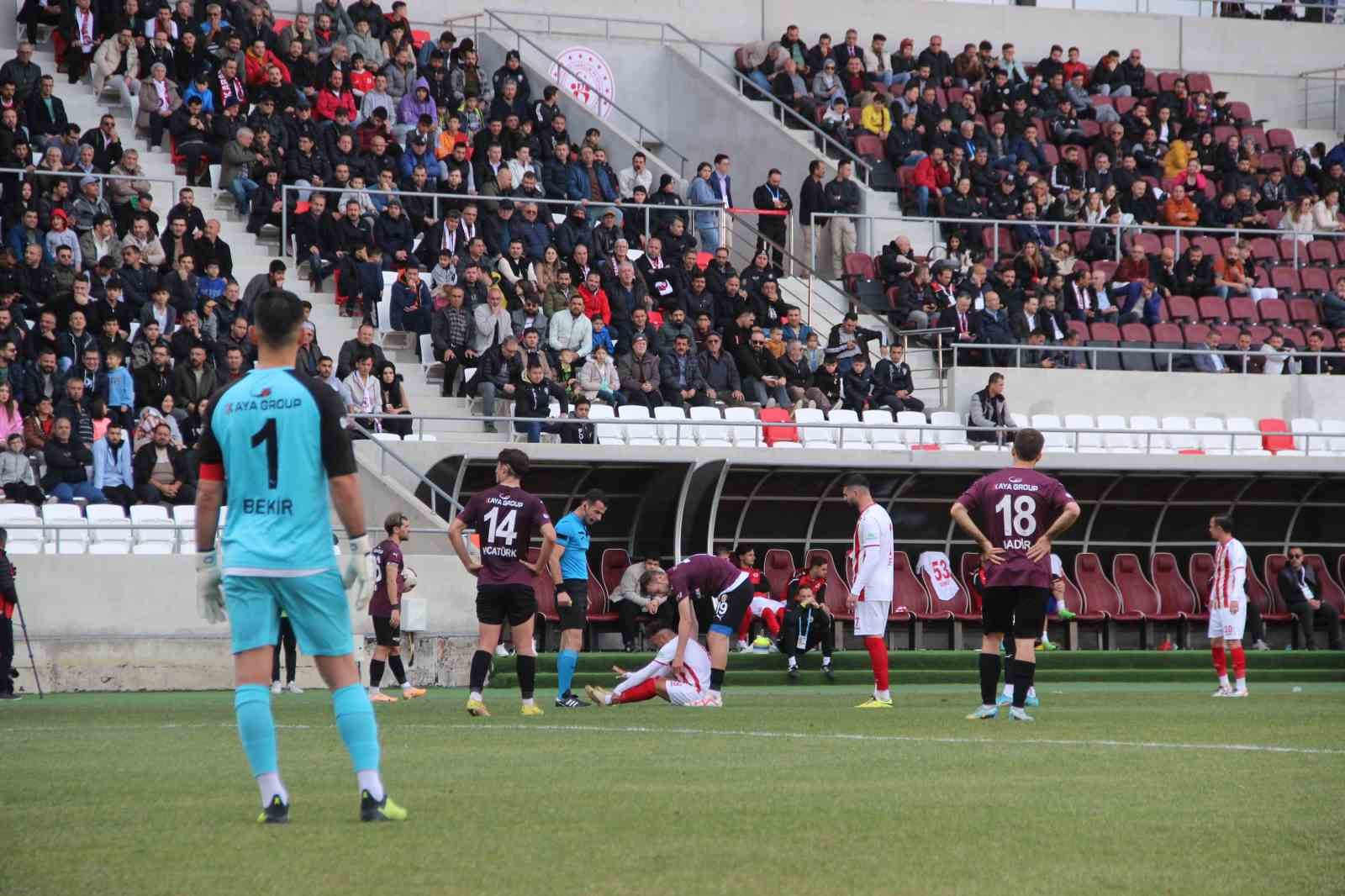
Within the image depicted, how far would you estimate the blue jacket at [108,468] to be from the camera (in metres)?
22.9

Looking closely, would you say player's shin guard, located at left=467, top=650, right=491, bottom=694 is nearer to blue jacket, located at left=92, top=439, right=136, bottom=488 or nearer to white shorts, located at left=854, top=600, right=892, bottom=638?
white shorts, located at left=854, top=600, right=892, bottom=638

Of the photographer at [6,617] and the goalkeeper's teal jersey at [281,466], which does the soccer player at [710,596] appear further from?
the goalkeeper's teal jersey at [281,466]

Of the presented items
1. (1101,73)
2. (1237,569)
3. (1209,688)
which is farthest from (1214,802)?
(1101,73)

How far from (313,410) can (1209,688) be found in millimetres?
17020

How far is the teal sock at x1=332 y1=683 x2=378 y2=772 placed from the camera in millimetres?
7348

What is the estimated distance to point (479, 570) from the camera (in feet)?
49.4

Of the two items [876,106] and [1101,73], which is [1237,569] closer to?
[876,106]

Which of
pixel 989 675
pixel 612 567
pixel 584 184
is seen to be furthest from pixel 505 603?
pixel 584 184

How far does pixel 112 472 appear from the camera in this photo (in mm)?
22953

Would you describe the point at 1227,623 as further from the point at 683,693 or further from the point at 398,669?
the point at 398,669

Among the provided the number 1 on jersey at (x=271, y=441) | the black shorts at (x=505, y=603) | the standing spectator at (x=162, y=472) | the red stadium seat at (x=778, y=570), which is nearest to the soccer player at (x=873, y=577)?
the black shorts at (x=505, y=603)

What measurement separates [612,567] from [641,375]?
281 centimetres

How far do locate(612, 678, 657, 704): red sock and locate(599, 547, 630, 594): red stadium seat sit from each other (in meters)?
10.1

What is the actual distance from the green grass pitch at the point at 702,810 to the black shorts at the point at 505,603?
1.44 metres
